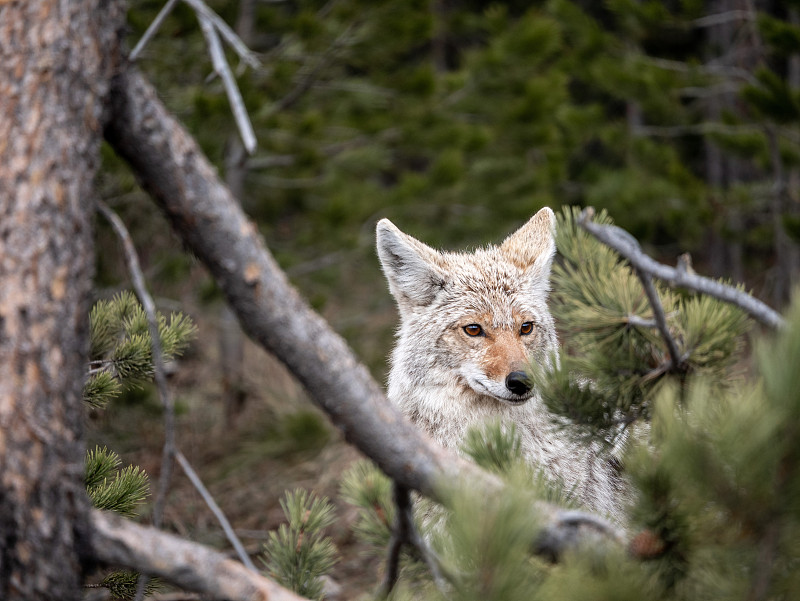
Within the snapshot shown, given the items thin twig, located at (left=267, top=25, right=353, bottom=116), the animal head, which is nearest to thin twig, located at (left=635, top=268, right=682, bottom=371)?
the animal head

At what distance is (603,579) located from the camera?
181 centimetres

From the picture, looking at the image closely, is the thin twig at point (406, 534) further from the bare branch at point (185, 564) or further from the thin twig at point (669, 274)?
the thin twig at point (669, 274)

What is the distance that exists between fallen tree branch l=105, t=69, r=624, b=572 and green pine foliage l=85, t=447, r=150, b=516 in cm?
103

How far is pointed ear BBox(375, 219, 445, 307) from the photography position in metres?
4.25

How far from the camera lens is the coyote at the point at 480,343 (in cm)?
351

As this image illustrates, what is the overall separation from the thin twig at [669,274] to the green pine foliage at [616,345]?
67 mm

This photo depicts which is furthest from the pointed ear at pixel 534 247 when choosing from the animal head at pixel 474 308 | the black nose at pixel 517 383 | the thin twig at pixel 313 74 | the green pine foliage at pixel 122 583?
the thin twig at pixel 313 74

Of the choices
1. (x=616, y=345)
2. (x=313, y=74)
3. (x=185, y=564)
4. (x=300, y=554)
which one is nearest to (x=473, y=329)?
(x=616, y=345)

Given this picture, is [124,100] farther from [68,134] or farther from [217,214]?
[217,214]

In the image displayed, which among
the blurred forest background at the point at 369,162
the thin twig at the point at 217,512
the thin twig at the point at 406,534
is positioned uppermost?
the thin twig at the point at 406,534

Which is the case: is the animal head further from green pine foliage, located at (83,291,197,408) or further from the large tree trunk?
the large tree trunk

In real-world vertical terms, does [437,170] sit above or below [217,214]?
below

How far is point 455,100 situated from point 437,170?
1186mm

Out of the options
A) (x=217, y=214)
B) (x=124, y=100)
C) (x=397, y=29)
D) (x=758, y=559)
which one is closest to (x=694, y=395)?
(x=758, y=559)
